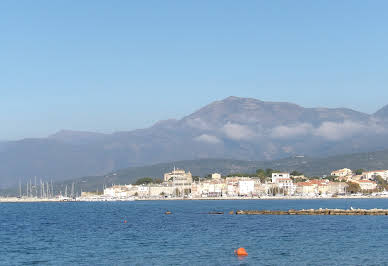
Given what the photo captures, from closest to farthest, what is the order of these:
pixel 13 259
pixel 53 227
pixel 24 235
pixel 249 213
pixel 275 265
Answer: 1. pixel 275 265
2. pixel 13 259
3. pixel 24 235
4. pixel 53 227
5. pixel 249 213

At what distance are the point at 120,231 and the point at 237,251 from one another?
24.7 m

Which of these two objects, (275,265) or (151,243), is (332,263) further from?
(151,243)

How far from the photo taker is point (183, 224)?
267ft

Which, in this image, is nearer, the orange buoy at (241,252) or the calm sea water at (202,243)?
the calm sea water at (202,243)

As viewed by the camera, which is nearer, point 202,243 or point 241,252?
point 241,252

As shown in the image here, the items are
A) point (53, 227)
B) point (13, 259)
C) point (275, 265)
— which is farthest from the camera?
point (53, 227)

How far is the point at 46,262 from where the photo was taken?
155 ft

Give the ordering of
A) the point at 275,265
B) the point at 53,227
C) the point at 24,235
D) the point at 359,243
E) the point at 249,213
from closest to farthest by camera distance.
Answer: the point at 275,265
the point at 359,243
the point at 24,235
the point at 53,227
the point at 249,213

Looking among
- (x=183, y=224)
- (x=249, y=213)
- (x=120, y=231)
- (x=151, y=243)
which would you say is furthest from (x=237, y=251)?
(x=249, y=213)

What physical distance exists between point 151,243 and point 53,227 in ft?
86.9

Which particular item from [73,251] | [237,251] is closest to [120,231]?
[73,251]

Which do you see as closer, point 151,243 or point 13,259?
point 13,259

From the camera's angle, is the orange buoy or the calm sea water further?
the orange buoy

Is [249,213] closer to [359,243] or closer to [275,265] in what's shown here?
[359,243]
